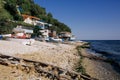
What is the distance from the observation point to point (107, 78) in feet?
52.3

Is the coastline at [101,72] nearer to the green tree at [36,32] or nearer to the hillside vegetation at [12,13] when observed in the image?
the hillside vegetation at [12,13]

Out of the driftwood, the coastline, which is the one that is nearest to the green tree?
the coastline

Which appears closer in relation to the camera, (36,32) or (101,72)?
(101,72)

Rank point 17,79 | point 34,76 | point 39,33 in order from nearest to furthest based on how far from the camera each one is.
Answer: point 17,79 → point 34,76 → point 39,33

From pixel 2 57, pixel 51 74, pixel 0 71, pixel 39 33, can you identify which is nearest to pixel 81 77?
pixel 51 74

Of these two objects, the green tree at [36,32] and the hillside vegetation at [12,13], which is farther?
the green tree at [36,32]

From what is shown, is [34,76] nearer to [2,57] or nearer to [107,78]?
[2,57]

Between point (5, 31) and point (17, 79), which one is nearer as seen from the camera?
point (17, 79)

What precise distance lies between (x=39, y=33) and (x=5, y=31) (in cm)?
2656

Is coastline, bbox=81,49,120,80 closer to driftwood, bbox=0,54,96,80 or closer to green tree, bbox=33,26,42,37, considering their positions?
driftwood, bbox=0,54,96,80

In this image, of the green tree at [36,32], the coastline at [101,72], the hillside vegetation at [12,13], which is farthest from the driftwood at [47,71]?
the green tree at [36,32]

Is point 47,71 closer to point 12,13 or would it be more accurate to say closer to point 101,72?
point 101,72

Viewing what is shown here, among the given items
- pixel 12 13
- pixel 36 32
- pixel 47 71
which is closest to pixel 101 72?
pixel 47 71

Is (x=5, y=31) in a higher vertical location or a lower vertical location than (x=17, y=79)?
higher
